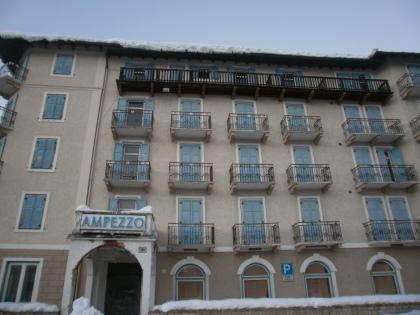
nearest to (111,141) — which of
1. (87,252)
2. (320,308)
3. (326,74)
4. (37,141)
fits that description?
(37,141)

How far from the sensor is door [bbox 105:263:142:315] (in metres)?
16.5

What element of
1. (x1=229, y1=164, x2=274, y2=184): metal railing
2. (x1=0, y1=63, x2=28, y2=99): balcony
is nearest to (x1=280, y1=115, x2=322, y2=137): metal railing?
(x1=229, y1=164, x2=274, y2=184): metal railing

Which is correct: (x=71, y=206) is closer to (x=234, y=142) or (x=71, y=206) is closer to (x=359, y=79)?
(x=234, y=142)

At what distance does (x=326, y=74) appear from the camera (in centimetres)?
2320

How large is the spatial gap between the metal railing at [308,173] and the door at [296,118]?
8.45ft

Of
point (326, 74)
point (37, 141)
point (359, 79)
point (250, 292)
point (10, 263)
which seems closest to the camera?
point (10, 263)

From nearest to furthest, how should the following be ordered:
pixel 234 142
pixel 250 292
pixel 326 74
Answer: pixel 250 292, pixel 234 142, pixel 326 74

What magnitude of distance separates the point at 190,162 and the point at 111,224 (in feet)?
20.3

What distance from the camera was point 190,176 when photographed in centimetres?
1819

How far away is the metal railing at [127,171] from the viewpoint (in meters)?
17.7

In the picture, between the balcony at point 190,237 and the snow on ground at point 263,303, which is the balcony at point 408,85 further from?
the balcony at point 190,237

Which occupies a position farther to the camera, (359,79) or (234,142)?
(359,79)

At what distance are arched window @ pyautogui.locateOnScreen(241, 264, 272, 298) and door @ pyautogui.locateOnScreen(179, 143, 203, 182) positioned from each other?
570cm

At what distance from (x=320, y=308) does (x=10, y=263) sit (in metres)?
14.6
